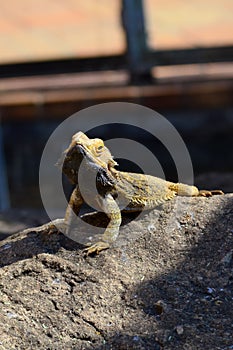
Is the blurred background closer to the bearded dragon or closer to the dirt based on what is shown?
the bearded dragon

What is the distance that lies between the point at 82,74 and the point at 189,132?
1.11 metres

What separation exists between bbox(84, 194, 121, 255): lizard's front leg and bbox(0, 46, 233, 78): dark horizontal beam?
3521 mm

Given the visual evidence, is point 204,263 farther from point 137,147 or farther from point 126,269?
point 137,147

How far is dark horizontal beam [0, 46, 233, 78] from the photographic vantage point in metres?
6.73

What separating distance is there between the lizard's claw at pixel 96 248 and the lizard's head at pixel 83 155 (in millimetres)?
297

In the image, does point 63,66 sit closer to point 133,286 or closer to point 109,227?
point 109,227

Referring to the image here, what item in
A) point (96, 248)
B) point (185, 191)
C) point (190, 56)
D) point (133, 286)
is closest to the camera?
point (133, 286)

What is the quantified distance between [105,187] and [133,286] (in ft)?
1.60

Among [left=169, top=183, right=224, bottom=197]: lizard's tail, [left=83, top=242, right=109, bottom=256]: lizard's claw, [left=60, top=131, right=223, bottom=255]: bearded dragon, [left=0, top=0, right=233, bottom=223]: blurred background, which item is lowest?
[left=0, top=0, right=233, bottom=223]: blurred background

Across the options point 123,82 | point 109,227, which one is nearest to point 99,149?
point 109,227

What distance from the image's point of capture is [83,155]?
322 centimetres

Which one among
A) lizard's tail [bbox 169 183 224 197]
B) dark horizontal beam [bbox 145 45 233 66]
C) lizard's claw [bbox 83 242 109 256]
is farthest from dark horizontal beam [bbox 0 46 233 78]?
lizard's claw [bbox 83 242 109 256]

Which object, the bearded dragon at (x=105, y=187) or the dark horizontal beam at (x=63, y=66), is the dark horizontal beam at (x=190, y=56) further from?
the bearded dragon at (x=105, y=187)

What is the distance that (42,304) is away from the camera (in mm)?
3109
